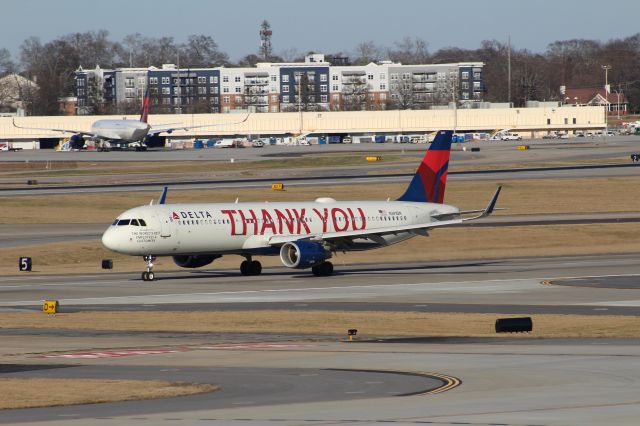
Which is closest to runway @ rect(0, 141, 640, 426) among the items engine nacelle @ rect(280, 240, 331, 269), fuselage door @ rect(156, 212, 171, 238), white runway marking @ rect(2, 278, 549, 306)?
white runway marking @ rect(2, 278, 549, 306)

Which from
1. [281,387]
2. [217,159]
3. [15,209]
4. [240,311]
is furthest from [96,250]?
[217,159]

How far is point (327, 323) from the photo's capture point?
47656 mm

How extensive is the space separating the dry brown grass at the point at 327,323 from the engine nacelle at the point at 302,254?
1599 cm

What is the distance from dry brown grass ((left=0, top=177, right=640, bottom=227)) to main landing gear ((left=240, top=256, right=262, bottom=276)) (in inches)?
1280

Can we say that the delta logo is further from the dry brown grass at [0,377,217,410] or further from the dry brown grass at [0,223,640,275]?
the dry brown grass at [0,377,217,410]

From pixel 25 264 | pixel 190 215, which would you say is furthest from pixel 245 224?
pixel 25 264

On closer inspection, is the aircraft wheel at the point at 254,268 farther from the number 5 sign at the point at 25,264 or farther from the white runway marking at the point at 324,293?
the number 5 sign at the point at 25,264

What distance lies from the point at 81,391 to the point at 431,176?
48.3 metres

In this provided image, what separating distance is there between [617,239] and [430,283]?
93.2 feet

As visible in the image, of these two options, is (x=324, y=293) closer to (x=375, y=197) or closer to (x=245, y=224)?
(x=245, y=224)

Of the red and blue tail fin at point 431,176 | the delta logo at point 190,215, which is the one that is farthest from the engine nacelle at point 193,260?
the red and blue tail fin at point 431,176

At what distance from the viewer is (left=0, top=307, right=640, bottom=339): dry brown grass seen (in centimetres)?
4431

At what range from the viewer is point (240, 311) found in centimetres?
5206

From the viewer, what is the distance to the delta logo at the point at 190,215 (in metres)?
67.1
